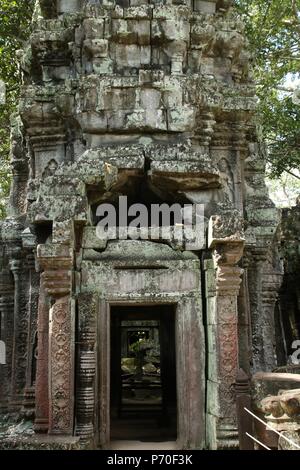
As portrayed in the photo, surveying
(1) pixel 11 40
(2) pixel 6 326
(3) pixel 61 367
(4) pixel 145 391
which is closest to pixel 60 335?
(3) pixel 61 367

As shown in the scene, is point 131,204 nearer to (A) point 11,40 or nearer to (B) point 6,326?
(B) point 6,326

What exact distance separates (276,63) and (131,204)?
914 cm

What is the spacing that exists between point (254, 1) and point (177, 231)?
9519 mm

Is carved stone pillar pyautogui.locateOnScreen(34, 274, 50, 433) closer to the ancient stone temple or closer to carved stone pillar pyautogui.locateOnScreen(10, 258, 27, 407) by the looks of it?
the ancient stone temple

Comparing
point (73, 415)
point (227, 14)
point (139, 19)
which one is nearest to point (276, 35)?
point (227, 14)

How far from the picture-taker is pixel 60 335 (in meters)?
5.25

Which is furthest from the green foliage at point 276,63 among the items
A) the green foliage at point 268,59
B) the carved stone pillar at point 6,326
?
the carved stone pillar at point 6,326

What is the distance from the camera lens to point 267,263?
7590mm

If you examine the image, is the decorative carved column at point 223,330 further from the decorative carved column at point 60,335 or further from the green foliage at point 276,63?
the green foliage at point 276,63

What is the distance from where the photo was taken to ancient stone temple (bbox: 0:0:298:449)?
5332mm

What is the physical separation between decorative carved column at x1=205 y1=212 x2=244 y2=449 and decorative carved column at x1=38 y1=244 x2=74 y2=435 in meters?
1.50

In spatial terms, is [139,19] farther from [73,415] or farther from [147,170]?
[73,415]

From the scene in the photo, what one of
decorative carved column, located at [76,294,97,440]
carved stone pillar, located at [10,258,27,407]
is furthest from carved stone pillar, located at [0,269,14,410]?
decorative carved column, located at [76,294,97,440]
